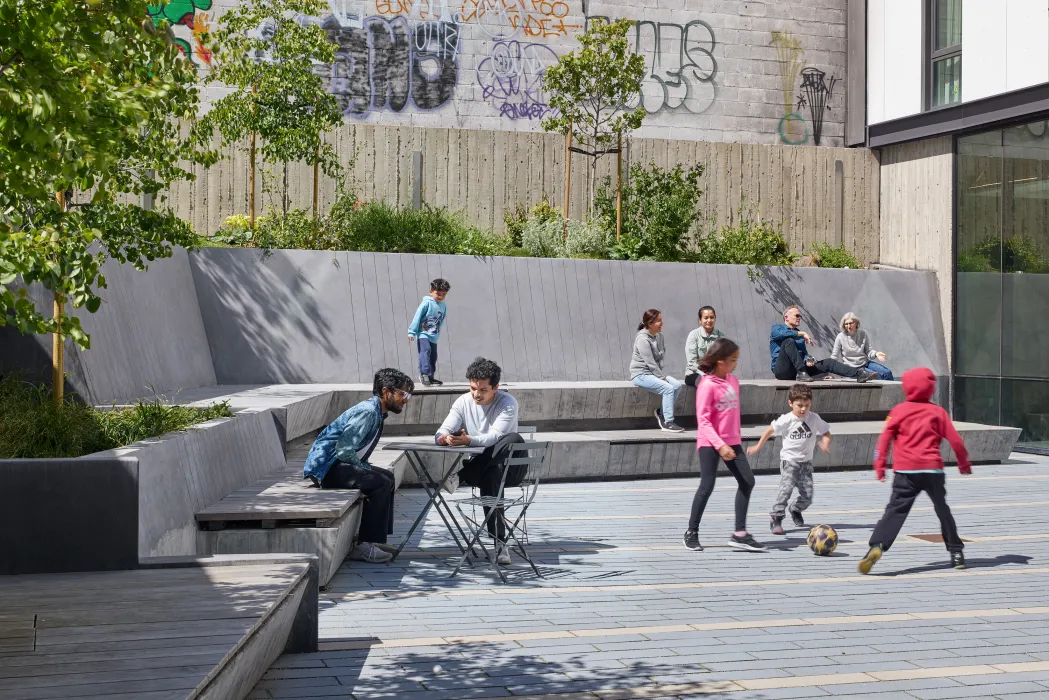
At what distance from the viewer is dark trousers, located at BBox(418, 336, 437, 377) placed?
43.8 ft

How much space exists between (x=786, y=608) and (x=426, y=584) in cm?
223

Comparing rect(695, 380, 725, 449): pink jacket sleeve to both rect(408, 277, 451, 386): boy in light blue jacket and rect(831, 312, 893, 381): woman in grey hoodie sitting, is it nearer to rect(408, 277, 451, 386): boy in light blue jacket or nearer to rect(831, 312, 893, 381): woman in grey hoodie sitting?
rect(408, 277, 451, 386): boy in light blue jacket

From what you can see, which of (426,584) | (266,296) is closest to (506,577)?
(426,584)

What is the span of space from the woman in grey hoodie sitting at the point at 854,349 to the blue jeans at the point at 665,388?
336 cm

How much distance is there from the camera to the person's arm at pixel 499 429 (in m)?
7.77

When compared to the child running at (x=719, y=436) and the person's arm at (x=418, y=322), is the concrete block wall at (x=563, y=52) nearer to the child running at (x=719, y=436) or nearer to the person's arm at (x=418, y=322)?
the person's arm at (x=418, y=322)

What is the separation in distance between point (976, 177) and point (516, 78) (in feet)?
24.8

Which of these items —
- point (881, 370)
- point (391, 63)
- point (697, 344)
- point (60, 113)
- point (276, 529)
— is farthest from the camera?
point (391, 63)

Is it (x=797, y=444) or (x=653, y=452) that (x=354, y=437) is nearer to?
(x=797, y=444)

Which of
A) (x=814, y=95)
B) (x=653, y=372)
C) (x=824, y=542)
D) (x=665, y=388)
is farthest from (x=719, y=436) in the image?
(x=814, y=95)

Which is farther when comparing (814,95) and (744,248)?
(814,95)

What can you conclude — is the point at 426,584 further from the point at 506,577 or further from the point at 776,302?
the point at 776,302

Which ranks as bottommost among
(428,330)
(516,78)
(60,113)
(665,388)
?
(665,388)

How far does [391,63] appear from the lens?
1852 cm
